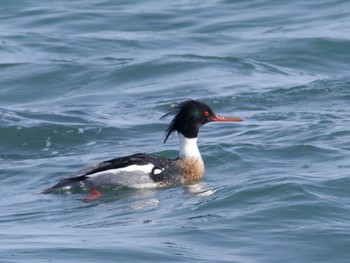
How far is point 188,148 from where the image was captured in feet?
53.9

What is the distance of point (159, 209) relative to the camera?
14.3 metres

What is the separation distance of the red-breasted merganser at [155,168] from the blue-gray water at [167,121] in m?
0.21

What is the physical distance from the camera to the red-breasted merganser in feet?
50.8

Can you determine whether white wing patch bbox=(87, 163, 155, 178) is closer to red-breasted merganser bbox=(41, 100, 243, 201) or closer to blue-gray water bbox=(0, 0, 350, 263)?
red-breasted merganser bbox=(41, 100, 243, 201)

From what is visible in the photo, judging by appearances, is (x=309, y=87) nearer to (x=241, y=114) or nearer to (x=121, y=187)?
(x=241, y=114)

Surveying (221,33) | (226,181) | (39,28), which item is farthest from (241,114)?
(39,28)

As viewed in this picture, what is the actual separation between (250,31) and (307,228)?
50.7 feet

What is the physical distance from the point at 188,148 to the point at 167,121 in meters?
3.75

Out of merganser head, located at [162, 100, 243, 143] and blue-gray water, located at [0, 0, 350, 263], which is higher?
merganser head, located at [162, 100, 243, 143]

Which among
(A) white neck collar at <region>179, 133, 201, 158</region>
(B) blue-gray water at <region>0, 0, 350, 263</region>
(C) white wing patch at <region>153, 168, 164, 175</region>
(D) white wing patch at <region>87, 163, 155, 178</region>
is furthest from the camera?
(A) white neck collar at <region>179, 133, 201, 158</region>

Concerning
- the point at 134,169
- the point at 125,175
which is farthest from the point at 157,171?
the point at 125,175

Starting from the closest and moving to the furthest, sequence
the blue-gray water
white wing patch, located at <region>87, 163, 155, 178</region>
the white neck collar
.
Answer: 1. the blue-gray water
2. white wing patch, located at <region>87, 163, 155, 178</region>
3. the white neck collar

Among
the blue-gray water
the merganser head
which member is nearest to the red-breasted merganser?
the merganser head

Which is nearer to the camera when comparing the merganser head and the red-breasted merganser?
the red-breasted merganser
